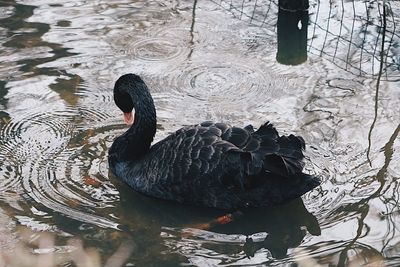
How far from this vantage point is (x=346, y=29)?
634 centimetres

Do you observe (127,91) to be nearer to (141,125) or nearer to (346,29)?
(141,125)

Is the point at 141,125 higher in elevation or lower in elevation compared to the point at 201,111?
higher

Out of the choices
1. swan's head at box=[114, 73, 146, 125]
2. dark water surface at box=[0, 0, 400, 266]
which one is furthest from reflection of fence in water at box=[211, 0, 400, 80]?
swan's head at box=[114, 73, 146, 125]

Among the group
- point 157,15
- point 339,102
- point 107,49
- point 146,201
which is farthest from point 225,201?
point 157,15

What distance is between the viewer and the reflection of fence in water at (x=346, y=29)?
5797 millimetres

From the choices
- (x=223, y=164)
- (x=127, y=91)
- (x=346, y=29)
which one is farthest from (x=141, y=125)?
(x=346, y=29)

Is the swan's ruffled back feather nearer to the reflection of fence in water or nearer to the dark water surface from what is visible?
the dark water surface

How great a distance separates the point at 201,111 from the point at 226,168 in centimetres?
115

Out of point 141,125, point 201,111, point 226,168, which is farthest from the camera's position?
point 201,111

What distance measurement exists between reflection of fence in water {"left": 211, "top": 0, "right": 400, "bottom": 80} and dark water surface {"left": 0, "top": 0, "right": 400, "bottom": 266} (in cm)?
2

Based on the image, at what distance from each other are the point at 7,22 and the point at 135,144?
97.9 inches

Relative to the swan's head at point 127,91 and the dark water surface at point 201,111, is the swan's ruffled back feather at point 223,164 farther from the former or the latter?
the swan's head at point 127,91

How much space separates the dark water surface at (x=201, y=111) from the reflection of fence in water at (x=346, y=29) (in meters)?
0.02

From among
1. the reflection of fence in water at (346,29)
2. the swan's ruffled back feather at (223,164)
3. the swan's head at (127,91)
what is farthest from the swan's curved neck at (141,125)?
the reflection of fence in water at (346,29)
